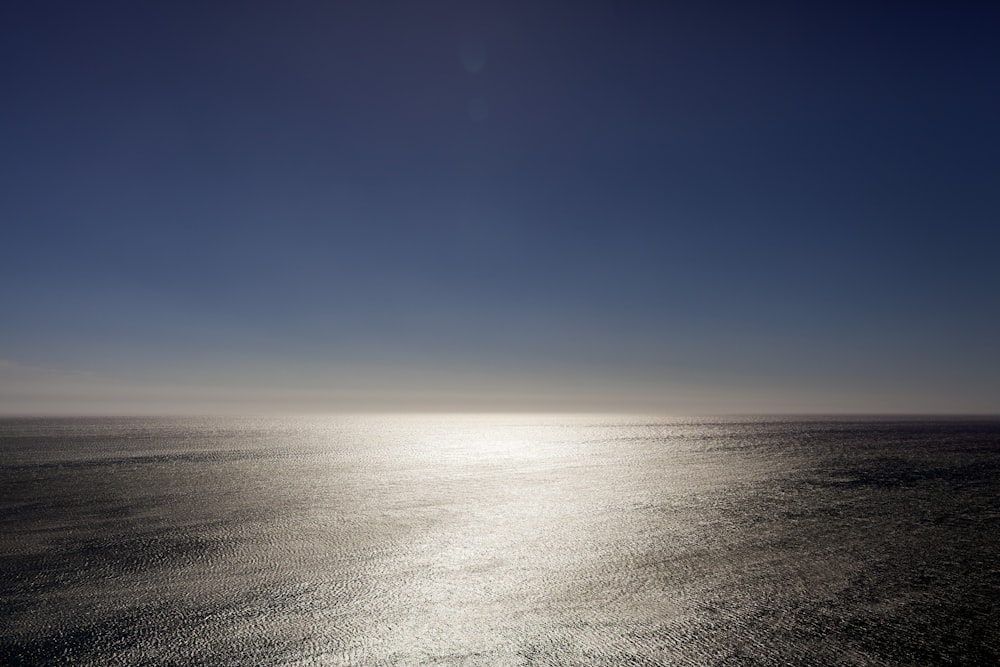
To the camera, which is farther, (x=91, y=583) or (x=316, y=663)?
(x=91, y=583)

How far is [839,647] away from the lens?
31.9ft

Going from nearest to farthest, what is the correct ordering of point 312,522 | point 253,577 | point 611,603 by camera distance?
1. point 611,603
2. point 253,577
3. point 312,522

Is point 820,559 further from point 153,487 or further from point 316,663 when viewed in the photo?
point 153,487

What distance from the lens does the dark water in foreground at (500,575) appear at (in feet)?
31.7

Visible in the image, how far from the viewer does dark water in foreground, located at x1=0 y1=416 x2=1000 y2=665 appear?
9.66 m

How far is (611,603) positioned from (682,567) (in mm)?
3929

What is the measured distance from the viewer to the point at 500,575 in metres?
14.1

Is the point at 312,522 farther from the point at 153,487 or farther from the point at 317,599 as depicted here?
the point at 153,487

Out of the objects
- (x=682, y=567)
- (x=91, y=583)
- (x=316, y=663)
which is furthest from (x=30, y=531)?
(x=682, y=567)

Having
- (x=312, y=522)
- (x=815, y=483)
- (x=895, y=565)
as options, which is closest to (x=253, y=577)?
(x=312, y=522)

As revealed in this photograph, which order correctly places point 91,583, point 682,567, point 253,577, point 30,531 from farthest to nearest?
point 30,531, point 682,567, point 253,577, point 91,583

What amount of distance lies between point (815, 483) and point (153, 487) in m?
37.9

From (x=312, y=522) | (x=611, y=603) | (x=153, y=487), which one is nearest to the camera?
(x=611, y=603)

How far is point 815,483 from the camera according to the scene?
3353 centimetres
